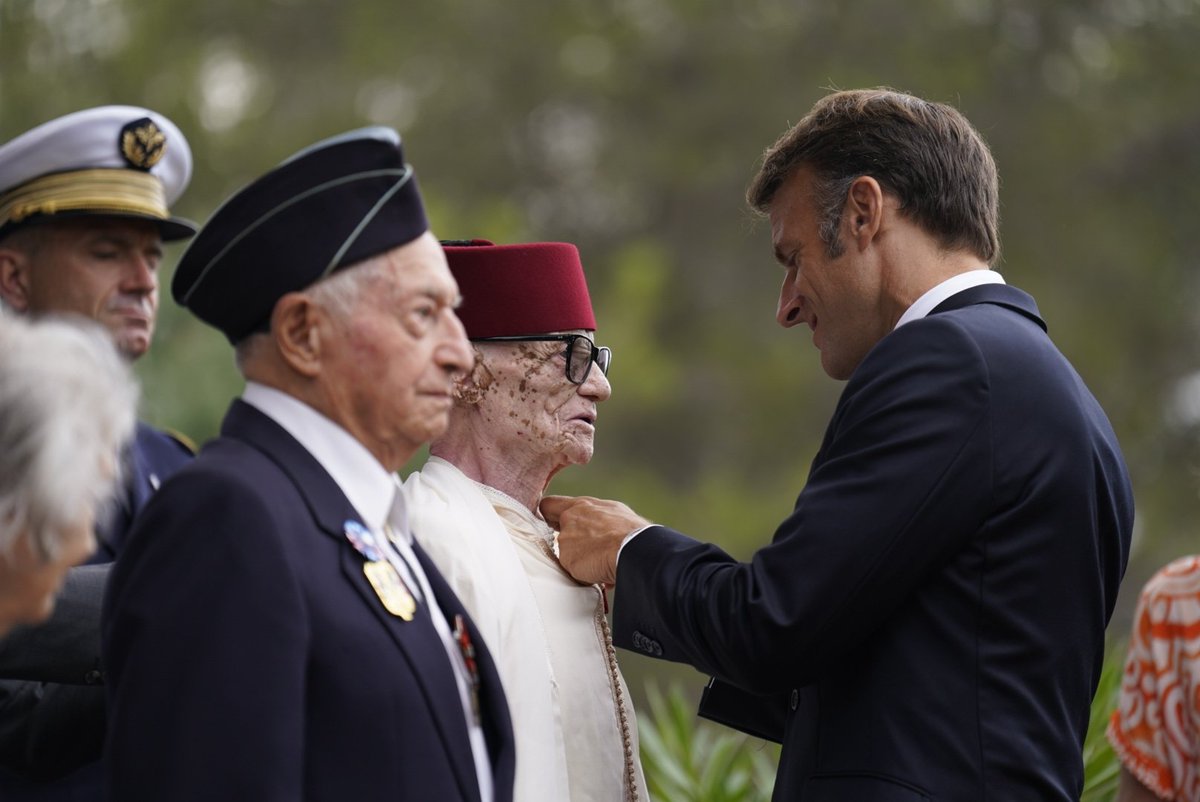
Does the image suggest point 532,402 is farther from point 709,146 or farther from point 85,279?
point 709,146

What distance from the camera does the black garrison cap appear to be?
2.35 m

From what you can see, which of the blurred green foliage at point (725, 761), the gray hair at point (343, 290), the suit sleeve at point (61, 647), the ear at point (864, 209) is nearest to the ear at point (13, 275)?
the suit sleeve at point (61, 647)

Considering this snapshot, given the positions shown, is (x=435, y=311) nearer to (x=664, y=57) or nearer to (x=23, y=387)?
(x=23, y=387)

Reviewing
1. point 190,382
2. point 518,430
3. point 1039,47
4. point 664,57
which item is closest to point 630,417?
point 664,57

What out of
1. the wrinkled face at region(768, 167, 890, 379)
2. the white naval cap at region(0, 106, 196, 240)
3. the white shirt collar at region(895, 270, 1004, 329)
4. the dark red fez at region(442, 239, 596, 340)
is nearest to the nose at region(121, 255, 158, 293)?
the white naval cap at region(0, 106, 196, 240)

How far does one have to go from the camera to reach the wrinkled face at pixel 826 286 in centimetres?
335

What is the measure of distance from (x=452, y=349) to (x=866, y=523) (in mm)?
926

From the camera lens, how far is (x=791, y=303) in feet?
11.5

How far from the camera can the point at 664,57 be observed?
14.5 meters

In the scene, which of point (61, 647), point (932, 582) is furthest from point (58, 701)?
point (932, 582)

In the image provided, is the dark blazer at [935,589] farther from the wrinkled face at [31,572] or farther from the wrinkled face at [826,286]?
the wrinkled face at [31,572]

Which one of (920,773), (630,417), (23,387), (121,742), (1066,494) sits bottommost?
(630,417)

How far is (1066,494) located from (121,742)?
5.96ft

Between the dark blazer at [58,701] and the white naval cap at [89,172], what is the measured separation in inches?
31.7
